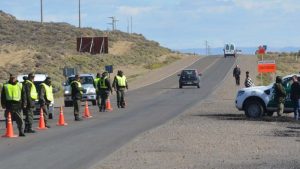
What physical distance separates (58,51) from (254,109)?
75.6 m

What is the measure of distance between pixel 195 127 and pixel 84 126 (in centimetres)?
388

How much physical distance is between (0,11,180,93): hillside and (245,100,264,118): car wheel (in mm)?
44416

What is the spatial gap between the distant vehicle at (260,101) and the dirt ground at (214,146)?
0.41 meters

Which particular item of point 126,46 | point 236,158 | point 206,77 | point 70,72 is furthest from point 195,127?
point 126,46

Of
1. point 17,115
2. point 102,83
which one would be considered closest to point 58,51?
point 102,83

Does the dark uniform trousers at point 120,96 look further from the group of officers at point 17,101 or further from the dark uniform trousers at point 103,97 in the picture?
the group of officers at point 17,101

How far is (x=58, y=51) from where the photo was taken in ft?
330

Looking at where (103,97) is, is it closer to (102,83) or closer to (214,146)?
(102,83)

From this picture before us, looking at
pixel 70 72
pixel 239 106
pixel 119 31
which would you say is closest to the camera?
pixel 239 106

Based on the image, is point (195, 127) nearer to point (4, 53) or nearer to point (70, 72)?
point (70, 72)

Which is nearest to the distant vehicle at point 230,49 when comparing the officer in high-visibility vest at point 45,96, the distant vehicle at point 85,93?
the distant vehicle at point 85,93

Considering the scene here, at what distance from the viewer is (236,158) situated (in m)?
15.0

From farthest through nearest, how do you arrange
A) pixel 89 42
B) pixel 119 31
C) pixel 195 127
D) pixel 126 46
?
pixel 119 31 → pixel 126 46 → pixel 89 42 → pixel 195 127

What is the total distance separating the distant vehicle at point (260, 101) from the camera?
26531 mm
